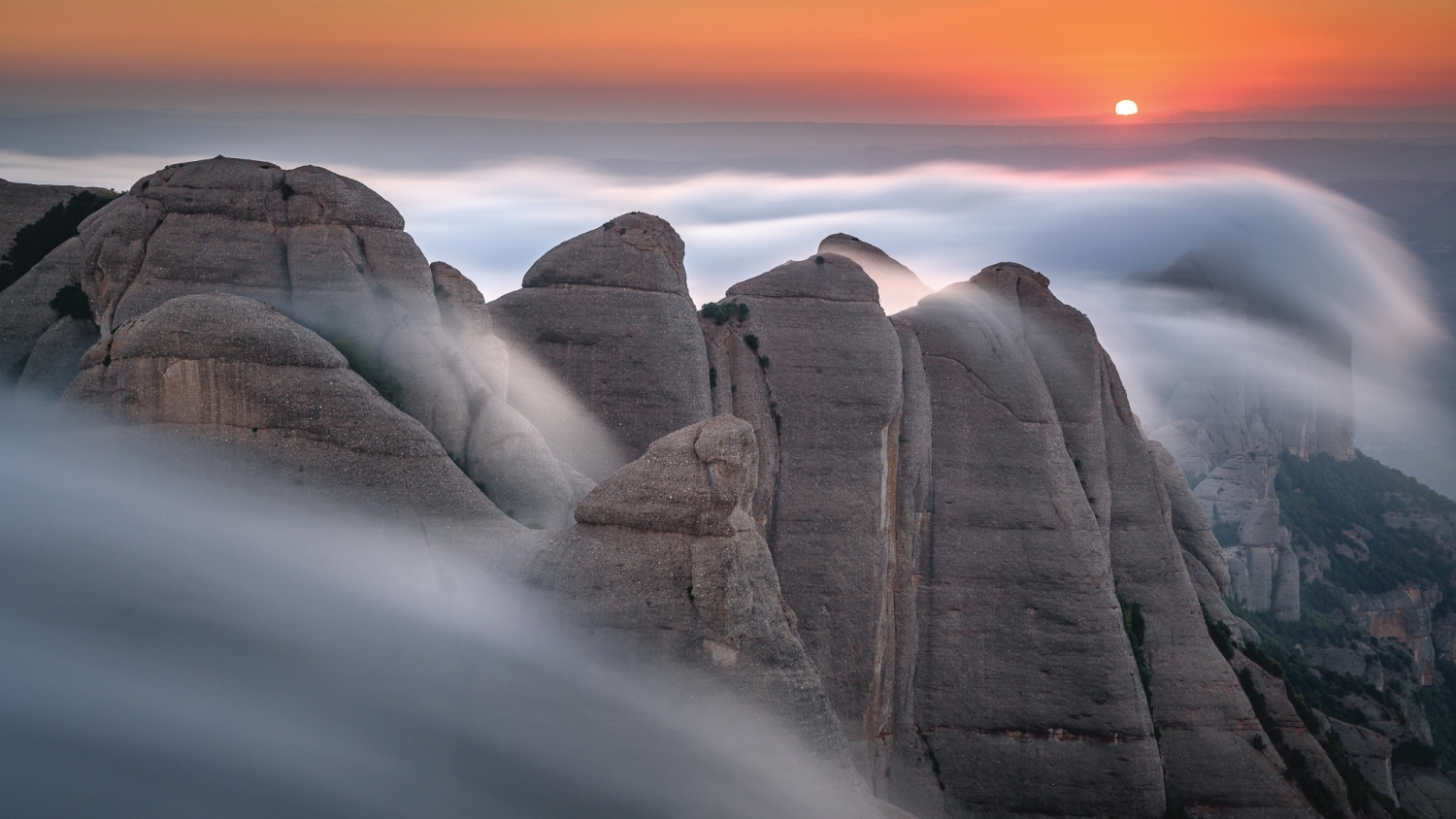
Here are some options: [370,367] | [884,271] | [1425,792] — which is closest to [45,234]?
[370,367]

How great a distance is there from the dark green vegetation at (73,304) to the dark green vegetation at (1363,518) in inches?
4535

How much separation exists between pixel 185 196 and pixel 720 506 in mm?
16589

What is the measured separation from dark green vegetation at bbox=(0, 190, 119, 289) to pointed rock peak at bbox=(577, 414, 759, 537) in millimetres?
19704

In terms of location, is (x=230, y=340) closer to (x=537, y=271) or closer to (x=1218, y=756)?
(x=537, y=271)

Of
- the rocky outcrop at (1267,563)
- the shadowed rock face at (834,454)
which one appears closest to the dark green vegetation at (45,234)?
the shadowed rock face at (834,454)

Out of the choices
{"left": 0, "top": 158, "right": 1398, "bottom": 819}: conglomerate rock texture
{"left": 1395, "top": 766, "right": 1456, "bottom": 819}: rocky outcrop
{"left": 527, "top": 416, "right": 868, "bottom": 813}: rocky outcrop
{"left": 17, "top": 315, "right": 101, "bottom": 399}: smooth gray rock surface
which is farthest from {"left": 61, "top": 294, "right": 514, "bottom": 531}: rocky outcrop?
{"left": 1395, "top": 766, "right": 1456, "bottom": 819}: rocky outcrop

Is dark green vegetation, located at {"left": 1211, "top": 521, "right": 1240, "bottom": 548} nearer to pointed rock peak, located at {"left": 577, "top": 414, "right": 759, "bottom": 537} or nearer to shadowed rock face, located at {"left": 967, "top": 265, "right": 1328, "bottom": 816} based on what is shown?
shadowed rock face, located at {"left": 967, "top": 265, "right": 1328, "bottom": 816}

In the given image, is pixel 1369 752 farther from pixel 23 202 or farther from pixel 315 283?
pixel 23 202

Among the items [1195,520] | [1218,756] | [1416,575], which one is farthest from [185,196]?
[1416,575]

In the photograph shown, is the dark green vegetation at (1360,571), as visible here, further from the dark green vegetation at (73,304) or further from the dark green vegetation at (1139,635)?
the dark green vegetation at (73,304)

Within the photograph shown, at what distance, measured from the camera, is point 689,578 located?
26859mm

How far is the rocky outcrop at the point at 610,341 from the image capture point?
131ft

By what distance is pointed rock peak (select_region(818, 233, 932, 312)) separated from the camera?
173 feet

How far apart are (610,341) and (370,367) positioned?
36.5 ft
